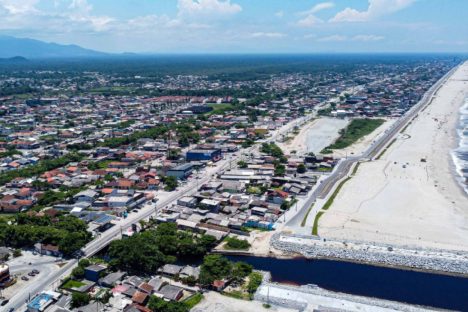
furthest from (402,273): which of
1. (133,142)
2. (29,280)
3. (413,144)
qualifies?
(133,142)

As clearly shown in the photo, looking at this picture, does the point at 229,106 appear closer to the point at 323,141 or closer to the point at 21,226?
the point at 323,141

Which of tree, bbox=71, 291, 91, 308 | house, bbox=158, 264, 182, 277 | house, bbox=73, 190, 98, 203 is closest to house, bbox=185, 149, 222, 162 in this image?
house, bbox=73, 190, 98, 203

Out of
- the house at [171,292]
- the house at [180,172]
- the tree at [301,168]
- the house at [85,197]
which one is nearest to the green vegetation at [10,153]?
the house at [85,197]

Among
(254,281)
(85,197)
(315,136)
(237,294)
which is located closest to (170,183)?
(85,197)

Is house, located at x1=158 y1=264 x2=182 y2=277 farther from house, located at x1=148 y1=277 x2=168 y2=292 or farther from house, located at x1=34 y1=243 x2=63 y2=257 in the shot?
house, located at x1=34 y1=243 x2=63 y2=257

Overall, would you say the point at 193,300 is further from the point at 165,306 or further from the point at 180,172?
the point at 180,172

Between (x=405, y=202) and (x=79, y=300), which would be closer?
(x=79, y=300)
